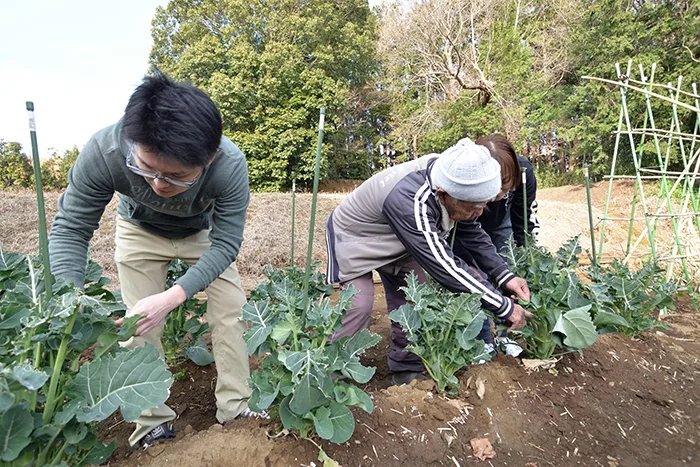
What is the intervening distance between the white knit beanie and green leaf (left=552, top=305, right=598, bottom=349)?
0.73 meters

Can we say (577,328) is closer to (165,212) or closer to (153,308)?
(153,308)

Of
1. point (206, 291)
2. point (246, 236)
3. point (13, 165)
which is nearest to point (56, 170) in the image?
point (13, 165)

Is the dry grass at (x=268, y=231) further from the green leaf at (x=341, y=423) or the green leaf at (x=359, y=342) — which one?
the green leaf at (x=341, y=423)

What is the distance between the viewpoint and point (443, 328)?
6.43 ft

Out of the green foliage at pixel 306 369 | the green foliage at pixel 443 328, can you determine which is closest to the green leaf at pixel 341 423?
the green foliage at pixel 306 369

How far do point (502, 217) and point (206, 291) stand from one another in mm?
2119

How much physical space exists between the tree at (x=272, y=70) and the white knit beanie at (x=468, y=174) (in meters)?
14.3

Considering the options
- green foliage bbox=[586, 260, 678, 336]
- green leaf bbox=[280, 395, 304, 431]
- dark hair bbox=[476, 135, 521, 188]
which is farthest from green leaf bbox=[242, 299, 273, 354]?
green foliage bbox=[586, 260, 678, 336]

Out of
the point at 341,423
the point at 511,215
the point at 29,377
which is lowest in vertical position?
the point at 341,423

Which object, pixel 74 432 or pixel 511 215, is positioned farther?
pixel 511 215

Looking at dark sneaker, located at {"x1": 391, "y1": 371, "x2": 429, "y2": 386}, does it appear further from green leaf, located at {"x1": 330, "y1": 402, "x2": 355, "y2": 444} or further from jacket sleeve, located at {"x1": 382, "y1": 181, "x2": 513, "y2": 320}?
green leaf, located at {"x1": 330, "y1": 402, "x2": 355, "y2": 444}

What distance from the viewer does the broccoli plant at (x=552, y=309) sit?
2025 mm

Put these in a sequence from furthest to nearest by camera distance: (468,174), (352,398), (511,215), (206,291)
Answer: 1. (511,215)
2. (206,291)
3. (468,174)
4. (352,398)

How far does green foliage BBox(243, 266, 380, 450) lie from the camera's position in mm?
1413
